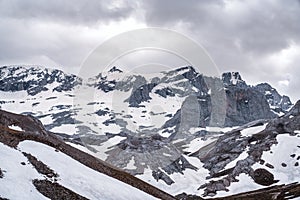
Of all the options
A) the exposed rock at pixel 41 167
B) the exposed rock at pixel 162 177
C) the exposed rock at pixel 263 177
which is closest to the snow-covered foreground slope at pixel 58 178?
the exposed rock at pixel 41 167

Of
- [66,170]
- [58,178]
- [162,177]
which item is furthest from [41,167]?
[162,177]

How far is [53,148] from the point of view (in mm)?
48031

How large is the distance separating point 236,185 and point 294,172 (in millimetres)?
20675

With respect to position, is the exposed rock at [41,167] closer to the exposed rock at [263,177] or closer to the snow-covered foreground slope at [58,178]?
the snow-covered foreground slope at [58,178]

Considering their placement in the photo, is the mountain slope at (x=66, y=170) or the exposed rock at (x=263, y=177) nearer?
the mountain slope at (x=66, y=170)

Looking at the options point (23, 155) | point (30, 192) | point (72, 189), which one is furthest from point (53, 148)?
point (30, 192)

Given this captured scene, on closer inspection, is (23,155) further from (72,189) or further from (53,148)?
(53,148)

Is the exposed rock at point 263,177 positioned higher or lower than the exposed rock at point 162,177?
higher

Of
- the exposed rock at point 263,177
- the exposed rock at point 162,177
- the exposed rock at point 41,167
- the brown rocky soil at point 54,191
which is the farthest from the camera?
the exposed rock at point 162,177

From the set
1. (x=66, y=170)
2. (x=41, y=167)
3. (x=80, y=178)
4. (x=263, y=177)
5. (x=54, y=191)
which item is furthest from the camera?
Result: (x=263, y=177)

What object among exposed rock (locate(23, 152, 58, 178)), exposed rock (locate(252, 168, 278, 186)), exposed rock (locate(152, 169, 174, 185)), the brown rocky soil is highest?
exposed rock (locate(252, 168, 278, 186))

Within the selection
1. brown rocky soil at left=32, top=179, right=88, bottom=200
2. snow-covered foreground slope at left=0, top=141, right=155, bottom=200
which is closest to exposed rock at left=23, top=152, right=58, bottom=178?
snow-covered foreground slope at left=0, top=141, right=155, bottom=200

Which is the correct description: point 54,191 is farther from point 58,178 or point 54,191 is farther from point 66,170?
point 66,170

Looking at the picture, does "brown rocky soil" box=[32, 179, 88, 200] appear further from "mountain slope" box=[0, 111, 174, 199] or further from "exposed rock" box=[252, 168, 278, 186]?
"exposed rock" box=[252, 168, 278, 186]
